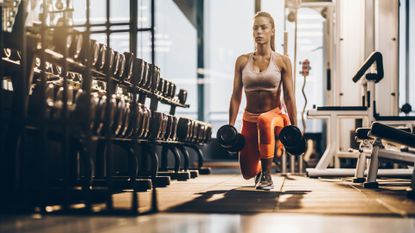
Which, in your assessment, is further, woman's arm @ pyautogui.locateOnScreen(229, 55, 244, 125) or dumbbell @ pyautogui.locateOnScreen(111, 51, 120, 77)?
dumbbell @ pyautogui.locateOnScreen(111, 51, 120, 77)

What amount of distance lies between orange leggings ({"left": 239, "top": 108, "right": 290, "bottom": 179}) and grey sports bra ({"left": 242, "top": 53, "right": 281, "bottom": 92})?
0.17 metres

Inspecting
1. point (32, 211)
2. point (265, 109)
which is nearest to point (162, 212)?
point (32, 211)

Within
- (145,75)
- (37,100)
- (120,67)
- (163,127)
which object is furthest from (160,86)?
(37,100)

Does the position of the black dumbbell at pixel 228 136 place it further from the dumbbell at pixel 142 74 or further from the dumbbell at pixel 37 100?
the dumbbell at pixel 142 74

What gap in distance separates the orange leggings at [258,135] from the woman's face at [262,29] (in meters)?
0.50

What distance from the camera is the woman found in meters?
4.03

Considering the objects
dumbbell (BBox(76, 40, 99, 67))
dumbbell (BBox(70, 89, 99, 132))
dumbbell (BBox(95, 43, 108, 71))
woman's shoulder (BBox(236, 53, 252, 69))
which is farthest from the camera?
woman's shoulder (BBox(236, 53, 252, 69))

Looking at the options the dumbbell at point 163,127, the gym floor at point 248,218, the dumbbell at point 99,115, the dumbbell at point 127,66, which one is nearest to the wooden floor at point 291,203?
A: the gym floor at point 248,218

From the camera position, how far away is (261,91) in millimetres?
4039

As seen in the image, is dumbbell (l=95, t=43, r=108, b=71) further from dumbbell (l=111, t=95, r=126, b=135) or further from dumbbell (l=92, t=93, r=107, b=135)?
dumbbell (l=92, t=93, r=107, b=135)

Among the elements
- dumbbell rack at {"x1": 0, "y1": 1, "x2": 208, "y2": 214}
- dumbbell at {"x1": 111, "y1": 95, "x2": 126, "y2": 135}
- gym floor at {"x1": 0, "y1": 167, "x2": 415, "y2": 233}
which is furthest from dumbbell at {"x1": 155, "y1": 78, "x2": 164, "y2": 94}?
gym floor at {"x1": 0, "y1": 167, "x2": 415, "y2": 233}

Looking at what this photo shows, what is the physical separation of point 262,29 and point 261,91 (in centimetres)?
43

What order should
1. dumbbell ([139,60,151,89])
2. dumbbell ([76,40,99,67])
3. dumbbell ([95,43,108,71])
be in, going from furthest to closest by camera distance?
dumbbell ([139,60,151,89]) → dumbbell ([95,43,108,71]) → dumbbell ([76,40,99,67])

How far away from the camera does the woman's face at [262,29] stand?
4.07 metres
